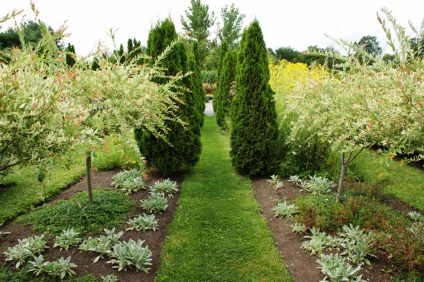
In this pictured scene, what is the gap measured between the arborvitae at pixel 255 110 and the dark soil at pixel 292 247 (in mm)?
780

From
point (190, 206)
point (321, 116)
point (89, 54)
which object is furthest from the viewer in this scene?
point (190, 206)

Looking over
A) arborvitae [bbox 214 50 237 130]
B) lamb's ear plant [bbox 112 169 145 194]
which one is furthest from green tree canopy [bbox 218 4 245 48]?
lamb's ear plant [bbox 112 169 145 194]

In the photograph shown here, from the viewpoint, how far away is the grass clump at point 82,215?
4.02 metres

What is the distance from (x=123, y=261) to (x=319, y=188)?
3491mm

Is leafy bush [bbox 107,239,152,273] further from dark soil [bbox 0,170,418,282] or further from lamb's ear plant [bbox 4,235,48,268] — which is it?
lamb's ear plant [bbox 4,235,48,268]

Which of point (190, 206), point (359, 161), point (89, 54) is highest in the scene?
point (89, 54)

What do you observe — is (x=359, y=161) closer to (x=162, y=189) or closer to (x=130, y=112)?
(x=162, y=189)

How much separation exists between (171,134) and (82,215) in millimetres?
2605

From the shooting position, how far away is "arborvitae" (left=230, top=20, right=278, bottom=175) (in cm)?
614

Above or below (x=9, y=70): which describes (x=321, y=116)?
below

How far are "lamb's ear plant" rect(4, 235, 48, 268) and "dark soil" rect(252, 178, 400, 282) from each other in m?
2.92

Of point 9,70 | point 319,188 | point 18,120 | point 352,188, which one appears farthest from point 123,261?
point 352,188

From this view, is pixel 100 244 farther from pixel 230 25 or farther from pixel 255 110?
pixel 230 25

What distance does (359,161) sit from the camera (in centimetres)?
642
